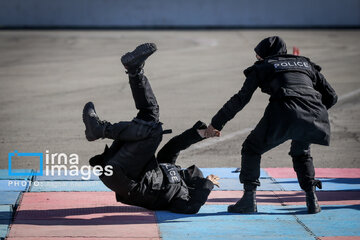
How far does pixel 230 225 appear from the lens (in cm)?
560

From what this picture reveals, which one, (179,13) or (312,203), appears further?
(179,13)

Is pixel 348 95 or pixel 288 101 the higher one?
A: pixel 288 101

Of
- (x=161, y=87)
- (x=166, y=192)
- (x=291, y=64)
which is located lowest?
(x=161, y=87)

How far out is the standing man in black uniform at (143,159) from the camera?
568 cm

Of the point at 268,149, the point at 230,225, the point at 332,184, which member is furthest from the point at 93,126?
the point at 332,184

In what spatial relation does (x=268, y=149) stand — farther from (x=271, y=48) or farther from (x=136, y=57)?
(x=136, y=57)

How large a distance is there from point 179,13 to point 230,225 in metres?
25.6

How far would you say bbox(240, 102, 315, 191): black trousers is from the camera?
5.69 m

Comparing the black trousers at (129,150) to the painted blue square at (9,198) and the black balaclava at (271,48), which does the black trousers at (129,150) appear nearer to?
the painted blue square at (9,198)

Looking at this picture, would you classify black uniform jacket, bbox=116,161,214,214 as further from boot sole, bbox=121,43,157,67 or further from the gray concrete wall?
the gray concrete wall

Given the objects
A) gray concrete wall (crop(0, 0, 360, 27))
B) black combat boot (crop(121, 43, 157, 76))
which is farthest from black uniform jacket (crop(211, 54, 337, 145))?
gray concrete wall (crop(0, 0, 360, 27))

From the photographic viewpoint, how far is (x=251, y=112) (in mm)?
11242

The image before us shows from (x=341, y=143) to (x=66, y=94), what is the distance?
593 centimetres

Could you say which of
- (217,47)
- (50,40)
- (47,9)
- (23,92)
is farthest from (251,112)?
(47,9)
